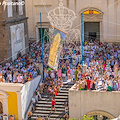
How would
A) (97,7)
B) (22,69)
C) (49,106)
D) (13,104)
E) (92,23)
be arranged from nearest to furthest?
(13,104) < (49,106) < (22,69) < (97,7) < (92,23)

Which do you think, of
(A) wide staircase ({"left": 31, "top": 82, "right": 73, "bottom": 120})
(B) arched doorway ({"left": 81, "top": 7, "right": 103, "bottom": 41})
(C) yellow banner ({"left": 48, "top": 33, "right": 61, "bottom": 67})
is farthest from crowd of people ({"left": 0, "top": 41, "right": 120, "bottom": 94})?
(B) arched doorway ({"left": 81, "top": 7, "right": 103, "bottom": 41})

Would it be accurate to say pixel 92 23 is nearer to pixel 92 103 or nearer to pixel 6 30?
pixel 6 30

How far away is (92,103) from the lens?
97.5 ft

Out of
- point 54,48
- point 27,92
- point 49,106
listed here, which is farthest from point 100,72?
point 27,92

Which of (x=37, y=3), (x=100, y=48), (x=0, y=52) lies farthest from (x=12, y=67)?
(x=37, y=3)

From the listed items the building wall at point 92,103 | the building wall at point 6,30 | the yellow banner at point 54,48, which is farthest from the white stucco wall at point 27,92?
the building wall at point 6,30

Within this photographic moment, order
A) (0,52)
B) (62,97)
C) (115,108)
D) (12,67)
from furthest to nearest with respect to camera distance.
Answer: (0,52), (12,67), (62,97), (115,108)

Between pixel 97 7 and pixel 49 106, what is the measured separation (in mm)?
18609

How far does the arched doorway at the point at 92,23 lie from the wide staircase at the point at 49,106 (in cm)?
1600

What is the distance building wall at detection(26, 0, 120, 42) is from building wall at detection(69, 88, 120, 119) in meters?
18.4

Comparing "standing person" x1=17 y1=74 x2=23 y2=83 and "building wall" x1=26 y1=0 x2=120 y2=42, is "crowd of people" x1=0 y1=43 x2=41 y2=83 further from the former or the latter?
"building wall" x1=26 y1=0 x2=120 y2=42

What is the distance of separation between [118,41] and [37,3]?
33.5ft

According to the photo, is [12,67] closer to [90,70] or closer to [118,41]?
[90,70]

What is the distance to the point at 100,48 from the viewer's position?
40.7m
